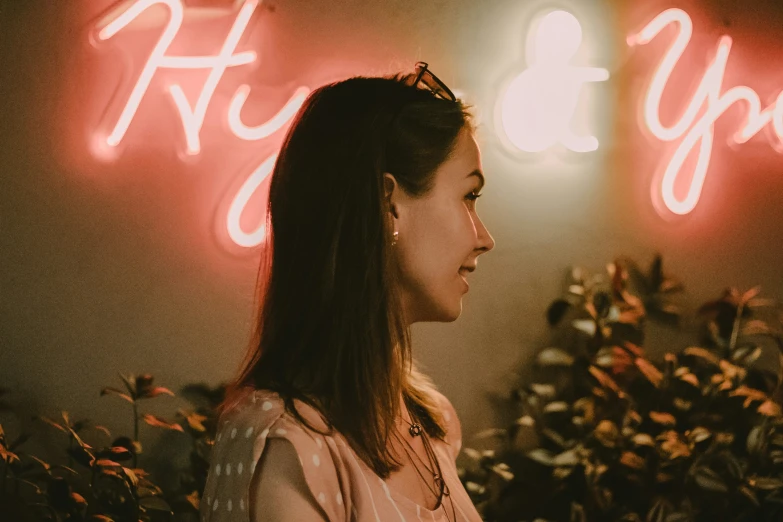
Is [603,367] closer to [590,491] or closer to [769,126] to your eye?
[590,491]

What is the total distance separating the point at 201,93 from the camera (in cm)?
279

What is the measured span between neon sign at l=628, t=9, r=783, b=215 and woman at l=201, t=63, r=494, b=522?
2.16 meters

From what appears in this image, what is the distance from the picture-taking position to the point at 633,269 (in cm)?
347

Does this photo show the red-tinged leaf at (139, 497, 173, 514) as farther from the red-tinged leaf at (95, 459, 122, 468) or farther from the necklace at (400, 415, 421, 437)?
the necklace at (400, 415, 421, 437)

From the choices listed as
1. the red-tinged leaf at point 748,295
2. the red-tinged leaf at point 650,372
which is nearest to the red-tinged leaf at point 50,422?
the red-tinged leaf at point 650,372

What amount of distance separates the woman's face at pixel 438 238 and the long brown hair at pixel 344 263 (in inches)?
1.2

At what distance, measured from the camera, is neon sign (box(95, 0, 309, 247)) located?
2752 mm

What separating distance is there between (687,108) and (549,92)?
0.74 m

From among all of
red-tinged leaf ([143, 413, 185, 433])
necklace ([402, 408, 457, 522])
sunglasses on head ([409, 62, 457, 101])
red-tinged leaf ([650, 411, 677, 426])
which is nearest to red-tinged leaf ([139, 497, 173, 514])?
red-tinged leaf ([143, 413, 185, 433])

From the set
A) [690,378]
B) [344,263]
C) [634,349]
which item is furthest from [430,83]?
[690,378]

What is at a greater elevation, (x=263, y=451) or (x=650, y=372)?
(x=263, y=451)

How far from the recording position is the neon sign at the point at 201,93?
2752mm

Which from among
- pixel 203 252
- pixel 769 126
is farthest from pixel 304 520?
pixel 769 126

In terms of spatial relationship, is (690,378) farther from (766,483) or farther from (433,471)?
(433,471)
